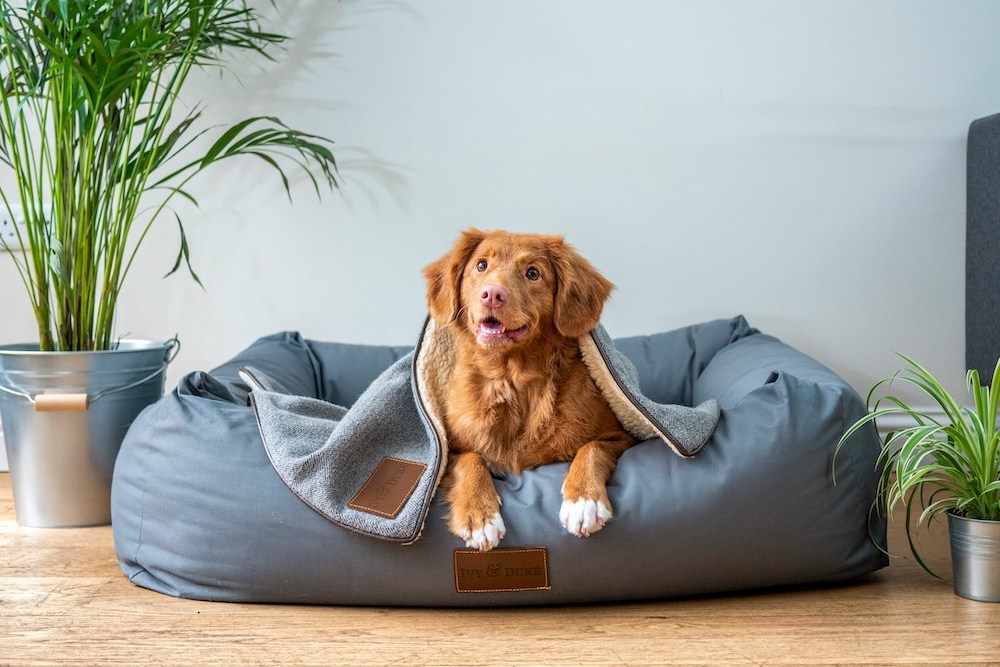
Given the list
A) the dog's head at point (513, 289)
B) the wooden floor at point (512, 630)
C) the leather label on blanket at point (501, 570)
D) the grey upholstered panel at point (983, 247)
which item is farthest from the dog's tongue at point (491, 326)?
the grey upholstered panel at point (983, 247)

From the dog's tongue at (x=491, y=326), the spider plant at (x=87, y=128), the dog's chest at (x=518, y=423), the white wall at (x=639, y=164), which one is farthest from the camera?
the white wall at (x=639, y=164)

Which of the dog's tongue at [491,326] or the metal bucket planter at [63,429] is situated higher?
the dog's tongue at [491,326]

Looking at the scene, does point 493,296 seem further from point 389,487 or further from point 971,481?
point 971,481

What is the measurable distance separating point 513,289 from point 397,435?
1.44 feet

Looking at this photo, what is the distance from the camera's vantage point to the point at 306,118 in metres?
3.02

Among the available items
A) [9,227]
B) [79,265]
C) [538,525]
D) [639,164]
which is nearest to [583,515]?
[538,525]

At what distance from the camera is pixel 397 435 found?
1.95m

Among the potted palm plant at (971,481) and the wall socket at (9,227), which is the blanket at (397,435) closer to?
the potted palm plant at (971,481)

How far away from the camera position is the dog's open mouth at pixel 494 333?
1772mm

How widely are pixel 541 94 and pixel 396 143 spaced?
20.6 inches

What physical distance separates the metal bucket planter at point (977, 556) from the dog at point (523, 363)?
2.20ft

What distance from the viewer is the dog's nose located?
173cm

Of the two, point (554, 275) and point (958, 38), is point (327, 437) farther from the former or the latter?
point (958, 38)

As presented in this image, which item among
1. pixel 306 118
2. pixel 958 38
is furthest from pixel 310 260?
pixel 958 38
